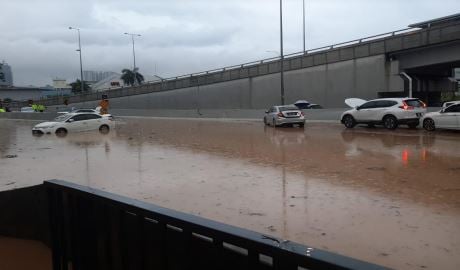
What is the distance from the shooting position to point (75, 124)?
27.3 meters

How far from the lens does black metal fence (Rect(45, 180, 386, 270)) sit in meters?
2.50

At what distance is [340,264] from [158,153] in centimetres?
1344

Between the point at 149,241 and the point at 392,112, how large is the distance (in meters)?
21.9

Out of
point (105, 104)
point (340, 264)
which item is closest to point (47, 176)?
point (340, 264)

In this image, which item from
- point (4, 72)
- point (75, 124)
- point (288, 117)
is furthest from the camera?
point (4, 72)

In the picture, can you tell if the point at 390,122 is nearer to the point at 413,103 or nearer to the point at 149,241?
the point at 413,103

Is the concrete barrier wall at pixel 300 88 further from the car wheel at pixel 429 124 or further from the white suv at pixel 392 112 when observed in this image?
the car wheel at pixel 429 124

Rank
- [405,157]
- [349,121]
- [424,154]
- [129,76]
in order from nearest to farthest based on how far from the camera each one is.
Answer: [405,157]
[424,154]
[349,121]
[129,76]

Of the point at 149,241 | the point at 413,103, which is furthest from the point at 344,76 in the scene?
the point at 149,241

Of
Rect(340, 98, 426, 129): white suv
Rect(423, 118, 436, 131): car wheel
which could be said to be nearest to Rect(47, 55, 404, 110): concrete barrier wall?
Rect(340, 98, 426, 129): white suv

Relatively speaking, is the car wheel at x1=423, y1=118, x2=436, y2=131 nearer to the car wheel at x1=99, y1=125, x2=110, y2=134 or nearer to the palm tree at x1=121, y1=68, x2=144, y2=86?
the car wheel at x1=99, y1=125, x2=110, y2=134

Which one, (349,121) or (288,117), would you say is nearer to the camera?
(349,121)

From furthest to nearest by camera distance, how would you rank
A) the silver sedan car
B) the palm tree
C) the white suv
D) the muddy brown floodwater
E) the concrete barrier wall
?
the palm tree < the concrete barrier wall < the silver sedan car < the white suv < the muddy brown floodwater

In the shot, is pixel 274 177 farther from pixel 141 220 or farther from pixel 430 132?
pixel 430 132
